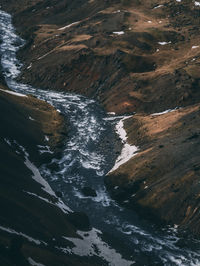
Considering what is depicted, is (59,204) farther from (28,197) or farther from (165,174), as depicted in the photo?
(165,174)

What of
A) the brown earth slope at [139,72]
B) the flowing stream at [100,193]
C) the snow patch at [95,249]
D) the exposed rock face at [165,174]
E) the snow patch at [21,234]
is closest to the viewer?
the snow patch at [21,234]

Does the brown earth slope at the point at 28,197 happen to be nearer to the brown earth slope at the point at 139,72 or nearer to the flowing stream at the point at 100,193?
the flowing stream at the point at 100,193

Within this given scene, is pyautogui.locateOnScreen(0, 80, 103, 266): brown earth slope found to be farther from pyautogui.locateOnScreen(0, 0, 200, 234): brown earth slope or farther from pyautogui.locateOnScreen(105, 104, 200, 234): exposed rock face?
pyautogui.locateOnScreen(0, 0, 200, 234): brown earth slope

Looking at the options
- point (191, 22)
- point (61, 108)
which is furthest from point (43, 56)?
point (191, 22)

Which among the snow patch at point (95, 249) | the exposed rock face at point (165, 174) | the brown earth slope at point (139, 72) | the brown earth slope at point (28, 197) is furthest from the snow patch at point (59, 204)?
the brown earth slope at point (139, 72)

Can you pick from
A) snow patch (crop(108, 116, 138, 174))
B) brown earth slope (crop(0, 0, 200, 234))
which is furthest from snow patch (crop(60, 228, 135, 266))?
snow patch (crop(108, 116, 138, 174))

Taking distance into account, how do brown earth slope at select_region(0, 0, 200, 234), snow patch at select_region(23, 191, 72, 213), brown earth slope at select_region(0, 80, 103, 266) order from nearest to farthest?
brown earth slope at select_region(0, 80, 103, 266)
snow patch at select_region(23, 191, 72, 213)
brown earth slope at select_region(0, 0, 200, 234)

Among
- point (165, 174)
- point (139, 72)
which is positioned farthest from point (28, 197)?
point (139, 72)
